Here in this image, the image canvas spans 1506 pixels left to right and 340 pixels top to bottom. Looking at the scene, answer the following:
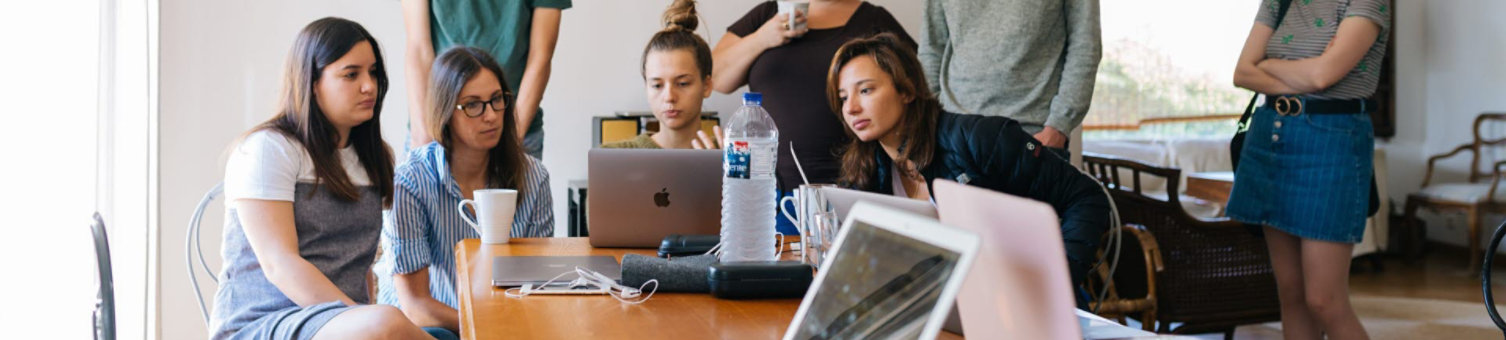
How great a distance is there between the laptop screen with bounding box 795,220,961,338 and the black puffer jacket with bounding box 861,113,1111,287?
1303mm

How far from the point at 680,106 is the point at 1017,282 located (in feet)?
6.89

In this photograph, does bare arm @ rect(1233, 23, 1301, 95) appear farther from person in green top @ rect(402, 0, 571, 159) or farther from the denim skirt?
person in green top @ rect(402, 0, 571, 159)

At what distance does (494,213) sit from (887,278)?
131cm

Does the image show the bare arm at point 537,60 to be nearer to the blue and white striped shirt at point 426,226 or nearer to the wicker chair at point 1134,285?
the blue and white striped shirt at point 426,226

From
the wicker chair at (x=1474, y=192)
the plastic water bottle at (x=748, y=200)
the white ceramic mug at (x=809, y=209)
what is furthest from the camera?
the wicker chair at (x=1474, y=192)

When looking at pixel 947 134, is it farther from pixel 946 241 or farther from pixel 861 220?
pixel 946 241

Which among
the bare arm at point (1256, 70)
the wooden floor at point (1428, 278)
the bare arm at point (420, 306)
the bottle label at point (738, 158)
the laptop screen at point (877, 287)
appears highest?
the bare arm at point (1256, 70)

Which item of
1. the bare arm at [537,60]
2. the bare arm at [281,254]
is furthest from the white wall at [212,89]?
the bare arm at [281,254]

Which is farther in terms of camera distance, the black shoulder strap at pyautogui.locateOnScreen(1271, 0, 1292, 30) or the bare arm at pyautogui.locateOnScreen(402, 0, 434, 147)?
the bare arm at pyautogui.locateOnScreen(402, 0, 434, 147)

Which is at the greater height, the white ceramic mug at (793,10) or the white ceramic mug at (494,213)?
the white ceramic mug at (793,10)

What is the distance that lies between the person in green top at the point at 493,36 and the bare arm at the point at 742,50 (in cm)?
44

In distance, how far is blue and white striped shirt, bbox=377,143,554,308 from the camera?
218 cm

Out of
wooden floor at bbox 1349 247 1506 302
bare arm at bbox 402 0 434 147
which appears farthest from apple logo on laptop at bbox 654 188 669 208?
wooden floor at bbox 1349 247 1506 302

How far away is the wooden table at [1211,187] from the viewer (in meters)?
5.48
